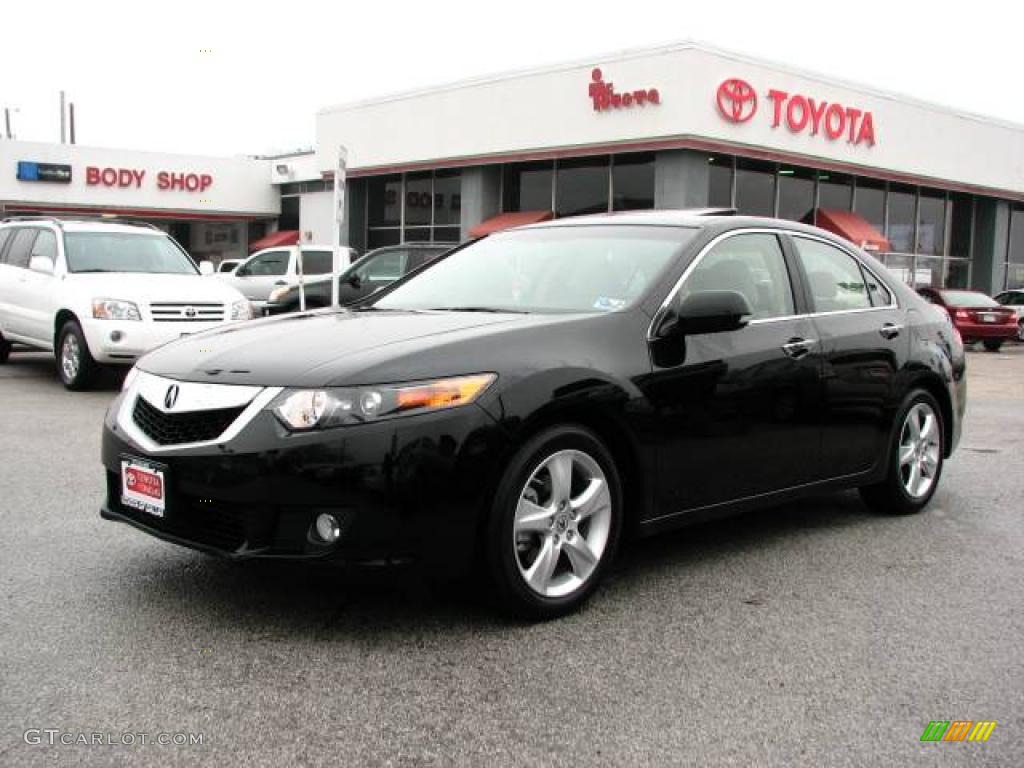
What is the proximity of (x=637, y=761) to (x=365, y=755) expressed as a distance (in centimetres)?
73

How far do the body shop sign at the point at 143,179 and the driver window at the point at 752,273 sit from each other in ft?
130

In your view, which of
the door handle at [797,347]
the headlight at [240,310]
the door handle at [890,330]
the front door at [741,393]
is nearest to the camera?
the front door at [741,393]

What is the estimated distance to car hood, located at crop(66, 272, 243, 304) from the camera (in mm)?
10047

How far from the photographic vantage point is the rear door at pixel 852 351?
16.6 feet

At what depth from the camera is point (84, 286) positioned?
10234mm

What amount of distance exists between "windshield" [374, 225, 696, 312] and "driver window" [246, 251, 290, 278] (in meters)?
14.7

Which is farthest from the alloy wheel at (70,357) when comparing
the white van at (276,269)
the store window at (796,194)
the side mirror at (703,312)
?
the store window at (796,194)

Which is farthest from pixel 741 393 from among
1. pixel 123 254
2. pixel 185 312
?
pixel 123 254

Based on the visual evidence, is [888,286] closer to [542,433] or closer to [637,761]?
[542,433]

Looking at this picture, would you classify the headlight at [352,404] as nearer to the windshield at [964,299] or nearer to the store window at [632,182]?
the store window at [632,182]

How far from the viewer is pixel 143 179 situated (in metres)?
41.3

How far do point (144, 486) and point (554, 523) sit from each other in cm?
150

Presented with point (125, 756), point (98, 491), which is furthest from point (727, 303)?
point (98, 491)

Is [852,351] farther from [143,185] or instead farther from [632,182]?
[143,185]
